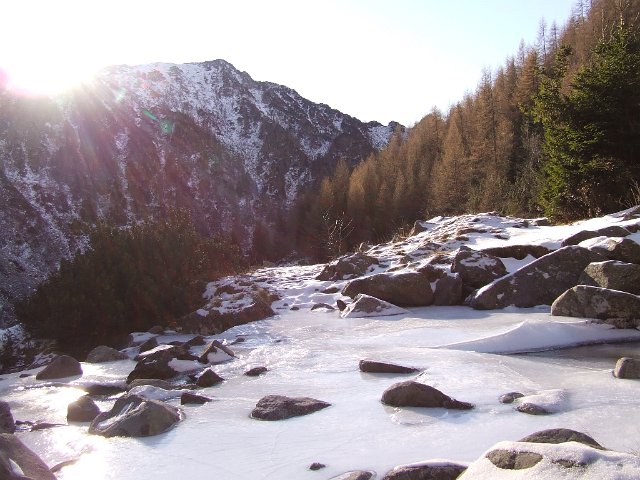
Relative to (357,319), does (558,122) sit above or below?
above

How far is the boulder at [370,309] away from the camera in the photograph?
8008 mm

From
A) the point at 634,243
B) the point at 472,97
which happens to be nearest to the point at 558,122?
the point at 634,243

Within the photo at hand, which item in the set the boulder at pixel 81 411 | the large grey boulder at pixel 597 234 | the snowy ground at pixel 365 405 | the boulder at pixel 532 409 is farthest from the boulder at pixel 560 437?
the large grey boulder at pixel 597 234

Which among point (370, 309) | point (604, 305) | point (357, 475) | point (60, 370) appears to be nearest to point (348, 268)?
point (370, 309)

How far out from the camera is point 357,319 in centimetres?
782

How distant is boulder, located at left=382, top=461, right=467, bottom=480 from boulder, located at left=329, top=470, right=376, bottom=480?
0.10m

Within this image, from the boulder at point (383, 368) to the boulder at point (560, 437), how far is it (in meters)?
2.08

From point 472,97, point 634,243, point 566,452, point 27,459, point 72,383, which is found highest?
point 472,97

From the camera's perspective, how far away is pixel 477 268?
878 cm

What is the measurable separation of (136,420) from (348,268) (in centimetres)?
800

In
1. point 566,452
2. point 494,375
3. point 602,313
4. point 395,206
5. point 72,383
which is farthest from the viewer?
point 395,206

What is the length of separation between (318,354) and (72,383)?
2822 mm

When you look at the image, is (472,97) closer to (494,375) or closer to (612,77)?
(612,77)

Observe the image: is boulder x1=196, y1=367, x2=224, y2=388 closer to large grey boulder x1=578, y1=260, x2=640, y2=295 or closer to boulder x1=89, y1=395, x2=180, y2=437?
boulder x1=89, y1=395, x2=180, y2=437
